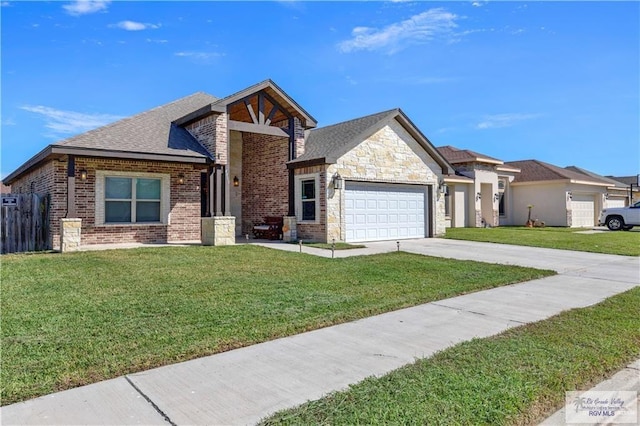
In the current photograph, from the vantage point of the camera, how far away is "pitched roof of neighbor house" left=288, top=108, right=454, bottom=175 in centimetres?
1473

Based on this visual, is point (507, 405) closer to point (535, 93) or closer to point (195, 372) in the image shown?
point (195, 372)

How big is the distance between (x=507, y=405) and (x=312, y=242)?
457 inches

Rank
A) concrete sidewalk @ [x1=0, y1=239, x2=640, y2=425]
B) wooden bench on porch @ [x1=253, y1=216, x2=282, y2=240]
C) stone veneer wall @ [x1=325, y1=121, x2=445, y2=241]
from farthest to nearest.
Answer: wooden bench on porch @ [x1=253, y1=216, x2=282, y2=240]
stone veneer wall @ [x1=325, y1=121, x2=445, y2=241]
concrete sidewalk @ [x1=0, y1=239, x2=640, y2=425]

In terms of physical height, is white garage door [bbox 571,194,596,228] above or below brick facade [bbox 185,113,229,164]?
below

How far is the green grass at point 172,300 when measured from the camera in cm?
378

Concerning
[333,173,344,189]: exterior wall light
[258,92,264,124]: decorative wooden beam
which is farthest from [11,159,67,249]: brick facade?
[333,173,344,189]: exterior wall light

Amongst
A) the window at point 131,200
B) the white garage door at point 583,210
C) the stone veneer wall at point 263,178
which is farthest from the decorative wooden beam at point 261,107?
the white garage door at point 583,210

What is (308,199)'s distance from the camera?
15.1 metres

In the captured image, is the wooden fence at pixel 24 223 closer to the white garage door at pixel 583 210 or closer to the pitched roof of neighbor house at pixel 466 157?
the pitched roof of neighbor house at pixel 466 157

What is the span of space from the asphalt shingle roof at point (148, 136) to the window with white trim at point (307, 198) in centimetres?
364

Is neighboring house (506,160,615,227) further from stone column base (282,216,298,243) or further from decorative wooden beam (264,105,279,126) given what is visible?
decorative wooden beam (264,105,279,126)

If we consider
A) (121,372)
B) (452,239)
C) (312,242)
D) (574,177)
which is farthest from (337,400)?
(574,177)

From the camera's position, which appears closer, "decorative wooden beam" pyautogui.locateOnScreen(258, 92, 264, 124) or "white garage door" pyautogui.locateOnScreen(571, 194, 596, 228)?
"decorative wooden beam" pyautogui.locateOnScreen(258, 92, 264, 124)

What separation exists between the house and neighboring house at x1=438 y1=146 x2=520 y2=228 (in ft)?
21.4
